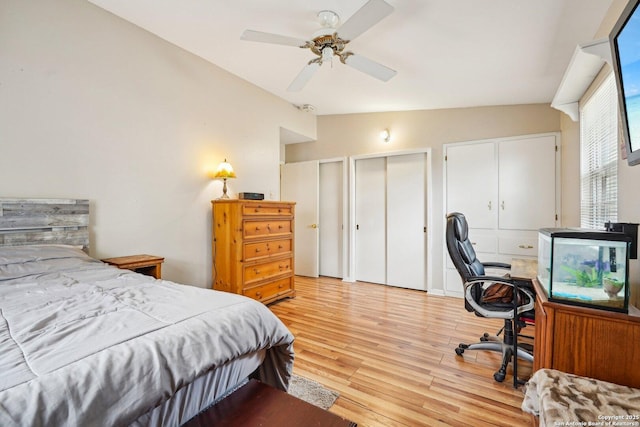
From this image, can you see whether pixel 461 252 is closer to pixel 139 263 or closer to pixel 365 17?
pixel 365 17

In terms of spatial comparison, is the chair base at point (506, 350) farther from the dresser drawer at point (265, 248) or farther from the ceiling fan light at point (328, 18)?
the ceiling fan light at point (328, 18)

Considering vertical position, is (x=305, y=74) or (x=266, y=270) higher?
(x=305, y=74)

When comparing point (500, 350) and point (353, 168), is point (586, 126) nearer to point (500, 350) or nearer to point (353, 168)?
point (500, 350)

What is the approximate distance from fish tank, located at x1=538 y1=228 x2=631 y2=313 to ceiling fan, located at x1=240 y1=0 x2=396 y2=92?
5.33 ft

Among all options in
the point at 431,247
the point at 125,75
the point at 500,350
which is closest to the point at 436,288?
the point at 431,247

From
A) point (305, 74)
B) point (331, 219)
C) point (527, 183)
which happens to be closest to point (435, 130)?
point (527, 183)

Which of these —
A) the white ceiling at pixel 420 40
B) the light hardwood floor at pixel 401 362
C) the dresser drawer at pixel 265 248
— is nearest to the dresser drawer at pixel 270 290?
the light hardwood floor at pixel 401 362

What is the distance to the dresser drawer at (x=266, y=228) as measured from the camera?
3.19 m

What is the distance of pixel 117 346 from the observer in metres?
0.88

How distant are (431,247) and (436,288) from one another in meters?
0.58

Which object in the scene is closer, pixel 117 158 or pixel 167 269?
pixel 117 158

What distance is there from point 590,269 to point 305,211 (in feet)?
13.4

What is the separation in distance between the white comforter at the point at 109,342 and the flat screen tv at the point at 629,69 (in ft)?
6.26

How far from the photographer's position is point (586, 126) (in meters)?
2.62
